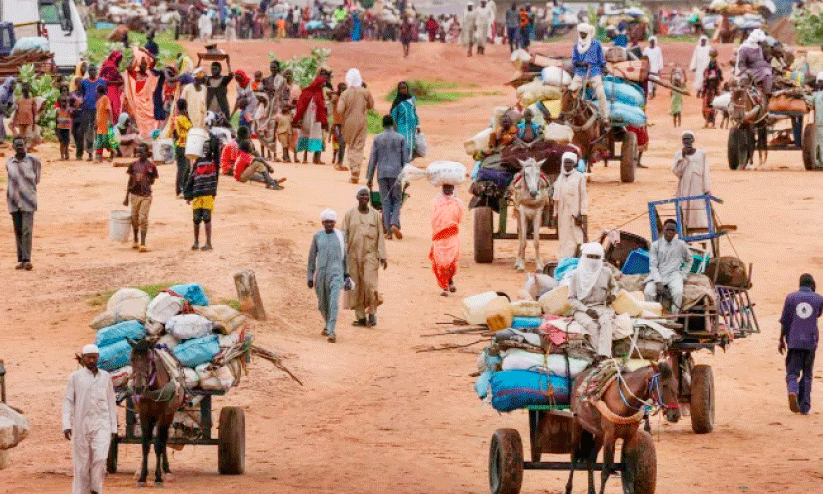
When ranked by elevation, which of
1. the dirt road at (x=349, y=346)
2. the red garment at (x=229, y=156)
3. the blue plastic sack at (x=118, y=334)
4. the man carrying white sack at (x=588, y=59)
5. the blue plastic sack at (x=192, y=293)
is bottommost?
the dirt road at (x=349, y=346)

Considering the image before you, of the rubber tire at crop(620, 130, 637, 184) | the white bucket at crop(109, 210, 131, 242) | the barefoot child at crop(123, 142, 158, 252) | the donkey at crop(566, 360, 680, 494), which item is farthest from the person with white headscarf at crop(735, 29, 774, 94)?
the donkey at crop(566, 360, 680, 494)

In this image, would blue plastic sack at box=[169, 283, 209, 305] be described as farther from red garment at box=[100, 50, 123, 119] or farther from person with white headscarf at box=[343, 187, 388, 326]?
red garment at box=[100, 50, 123, 119]

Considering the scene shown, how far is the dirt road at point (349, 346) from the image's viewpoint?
15.5 meters

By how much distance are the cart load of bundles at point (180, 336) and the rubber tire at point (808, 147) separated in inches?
784

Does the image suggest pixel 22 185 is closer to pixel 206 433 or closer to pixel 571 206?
pixel 571 206

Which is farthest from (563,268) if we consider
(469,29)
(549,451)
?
(469,29)

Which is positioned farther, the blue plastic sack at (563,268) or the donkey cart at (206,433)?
the blue plastic sack at (563,268)

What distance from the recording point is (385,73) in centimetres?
5597

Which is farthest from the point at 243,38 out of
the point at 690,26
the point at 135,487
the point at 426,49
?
the point at 135,487

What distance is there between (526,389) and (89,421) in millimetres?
3032

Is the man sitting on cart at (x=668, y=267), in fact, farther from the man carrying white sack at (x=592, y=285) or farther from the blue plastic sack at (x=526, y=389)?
the blue plastic sack at (x=526, y=389)

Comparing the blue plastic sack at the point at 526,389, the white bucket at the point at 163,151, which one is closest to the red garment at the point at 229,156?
the white bucket at the point at 163,151

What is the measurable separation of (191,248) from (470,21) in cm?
3702

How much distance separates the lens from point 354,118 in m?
31.0
